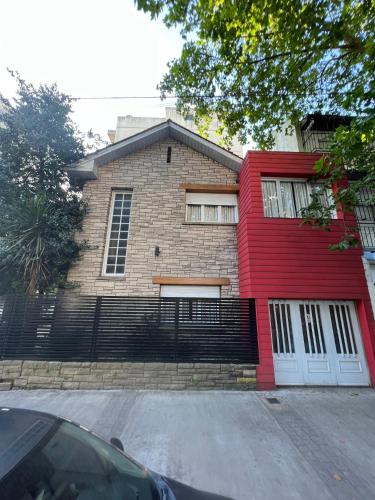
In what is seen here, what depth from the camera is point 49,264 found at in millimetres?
6578

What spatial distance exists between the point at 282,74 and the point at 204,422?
825cm

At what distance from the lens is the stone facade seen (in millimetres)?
6879

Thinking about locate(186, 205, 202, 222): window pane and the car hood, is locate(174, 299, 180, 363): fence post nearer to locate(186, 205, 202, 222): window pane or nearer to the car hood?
locate(186, 205, 202, 222): window pane

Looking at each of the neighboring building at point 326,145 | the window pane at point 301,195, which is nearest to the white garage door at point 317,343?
the neighboring building at point 326,145

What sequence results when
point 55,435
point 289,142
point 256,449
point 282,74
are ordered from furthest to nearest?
point 289,142 < point 282,74 < point 256,449 < point 55,435

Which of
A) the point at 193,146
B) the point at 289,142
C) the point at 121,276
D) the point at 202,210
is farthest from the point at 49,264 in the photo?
the point at 289,142

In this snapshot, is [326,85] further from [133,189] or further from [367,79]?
[133,189]

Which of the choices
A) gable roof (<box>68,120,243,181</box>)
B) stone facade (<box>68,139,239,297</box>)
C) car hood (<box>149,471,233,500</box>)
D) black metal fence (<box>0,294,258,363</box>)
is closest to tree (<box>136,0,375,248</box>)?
gable roof (<box>68,120,243,181</box>)

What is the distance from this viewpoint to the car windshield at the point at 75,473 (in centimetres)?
98

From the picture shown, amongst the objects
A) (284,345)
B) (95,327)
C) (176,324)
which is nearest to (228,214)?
(176,324)

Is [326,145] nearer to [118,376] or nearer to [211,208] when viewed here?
[211,208]

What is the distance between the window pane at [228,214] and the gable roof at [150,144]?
156 centimetres

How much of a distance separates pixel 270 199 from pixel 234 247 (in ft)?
6.16

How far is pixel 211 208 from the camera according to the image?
25.6ft
